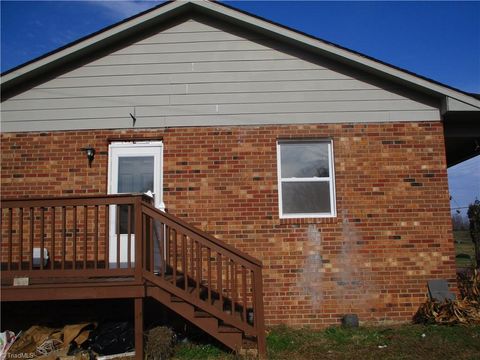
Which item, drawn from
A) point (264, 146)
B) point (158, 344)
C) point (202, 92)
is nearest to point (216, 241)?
point (158, 344)

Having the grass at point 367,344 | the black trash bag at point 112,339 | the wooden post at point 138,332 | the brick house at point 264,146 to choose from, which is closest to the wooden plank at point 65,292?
the wooden post at point 138,332

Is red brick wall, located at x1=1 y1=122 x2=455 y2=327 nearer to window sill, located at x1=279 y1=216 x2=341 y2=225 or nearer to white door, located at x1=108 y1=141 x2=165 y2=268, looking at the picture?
window sill, located at x1=279 y1=216 x2=341 y2=225

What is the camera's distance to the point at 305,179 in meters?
7.43

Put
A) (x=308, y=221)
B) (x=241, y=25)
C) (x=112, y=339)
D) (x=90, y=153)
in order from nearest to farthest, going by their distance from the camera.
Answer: (x=112, y=339) < (x=308, y=221) < (x=90, y=153) < (x=241, y=25)

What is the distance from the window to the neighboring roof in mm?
1554

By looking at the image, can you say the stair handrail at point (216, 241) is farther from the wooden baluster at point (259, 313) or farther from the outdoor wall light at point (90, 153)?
the outdoor wall light at point (90, 153)

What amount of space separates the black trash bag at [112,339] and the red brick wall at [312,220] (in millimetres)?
2055

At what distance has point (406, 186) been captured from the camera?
7.33 metres

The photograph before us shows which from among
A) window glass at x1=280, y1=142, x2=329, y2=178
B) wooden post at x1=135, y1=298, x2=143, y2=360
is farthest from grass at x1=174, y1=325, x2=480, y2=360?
window glass at x1=280, y1=142, x2=329, y2=178

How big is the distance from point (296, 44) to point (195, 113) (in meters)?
2.21

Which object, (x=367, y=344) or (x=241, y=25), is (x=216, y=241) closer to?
(x=367, y=344)

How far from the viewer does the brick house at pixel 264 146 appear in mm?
7117

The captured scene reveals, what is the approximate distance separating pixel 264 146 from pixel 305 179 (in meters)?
0.93

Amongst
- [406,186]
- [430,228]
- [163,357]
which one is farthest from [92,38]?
[430,228]
